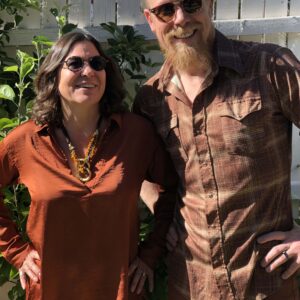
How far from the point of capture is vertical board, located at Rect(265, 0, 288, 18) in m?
3.13

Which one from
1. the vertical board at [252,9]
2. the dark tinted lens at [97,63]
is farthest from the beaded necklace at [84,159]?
the vertical board at [252,9]

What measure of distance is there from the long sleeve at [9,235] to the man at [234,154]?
78cm

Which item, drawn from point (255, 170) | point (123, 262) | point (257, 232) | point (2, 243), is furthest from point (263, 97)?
point (2, 243)

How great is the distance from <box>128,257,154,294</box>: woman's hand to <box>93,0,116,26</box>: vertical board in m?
1.72

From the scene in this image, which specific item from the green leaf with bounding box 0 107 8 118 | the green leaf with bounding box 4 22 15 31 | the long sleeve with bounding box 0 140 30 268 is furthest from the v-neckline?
the green leaf with bounding box 4 22 15 31

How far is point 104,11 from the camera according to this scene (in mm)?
Result: 3285

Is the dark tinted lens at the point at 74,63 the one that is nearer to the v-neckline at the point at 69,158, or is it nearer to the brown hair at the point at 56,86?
the brown hair at the point at 56,86

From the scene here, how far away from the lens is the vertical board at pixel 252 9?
10.3 ft

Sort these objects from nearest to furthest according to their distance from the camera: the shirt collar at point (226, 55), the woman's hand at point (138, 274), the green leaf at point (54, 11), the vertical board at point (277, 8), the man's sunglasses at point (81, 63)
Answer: the shirt collar at point (226, 55), the man's sunglasses at point (81, 63), the woman's hand at point (138, 274), the green leaf at point (54, 11), the vertical board at point (277, 8)

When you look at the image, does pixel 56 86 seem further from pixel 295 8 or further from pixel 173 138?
pixel 295 8

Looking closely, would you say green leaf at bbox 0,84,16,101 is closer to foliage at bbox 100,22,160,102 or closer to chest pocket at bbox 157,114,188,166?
foliage at bbox 100,22,160,102

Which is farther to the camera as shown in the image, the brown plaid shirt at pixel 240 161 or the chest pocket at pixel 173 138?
the chest pocket at pixel 173 138

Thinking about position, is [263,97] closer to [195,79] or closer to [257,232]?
[195,79]

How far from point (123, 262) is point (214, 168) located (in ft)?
1.87
